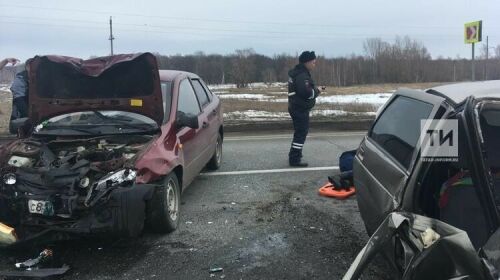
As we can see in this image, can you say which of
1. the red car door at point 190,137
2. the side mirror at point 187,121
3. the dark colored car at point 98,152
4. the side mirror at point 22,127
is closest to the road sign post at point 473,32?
the red car door at point 190,137

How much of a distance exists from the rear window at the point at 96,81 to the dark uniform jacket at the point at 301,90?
10.3 ft

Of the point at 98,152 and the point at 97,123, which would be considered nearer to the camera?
the point at 98,152

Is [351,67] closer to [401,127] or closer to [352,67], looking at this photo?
[352,67]

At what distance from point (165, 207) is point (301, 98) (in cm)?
379

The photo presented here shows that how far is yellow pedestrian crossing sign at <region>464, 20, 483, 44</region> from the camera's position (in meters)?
13.2

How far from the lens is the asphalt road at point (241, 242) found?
3.90m

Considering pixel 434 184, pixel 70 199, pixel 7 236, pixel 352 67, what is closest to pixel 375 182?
pixel 434 184

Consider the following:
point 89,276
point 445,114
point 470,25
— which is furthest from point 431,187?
point 470,25

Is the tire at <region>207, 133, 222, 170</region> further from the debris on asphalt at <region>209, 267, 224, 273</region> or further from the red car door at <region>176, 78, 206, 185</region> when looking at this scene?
the debris on asphalt at <region>209, 267, 224, 273</region>

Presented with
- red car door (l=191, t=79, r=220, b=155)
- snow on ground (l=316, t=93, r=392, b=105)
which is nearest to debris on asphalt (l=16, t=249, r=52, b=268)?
red car door (l=191, t=79, r=220, b=155)

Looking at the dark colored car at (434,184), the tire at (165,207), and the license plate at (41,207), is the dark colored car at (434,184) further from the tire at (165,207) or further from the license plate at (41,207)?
the license plate at (41,207)

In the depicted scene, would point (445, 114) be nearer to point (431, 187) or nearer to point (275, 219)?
point (431, 187)

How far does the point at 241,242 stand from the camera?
451cm

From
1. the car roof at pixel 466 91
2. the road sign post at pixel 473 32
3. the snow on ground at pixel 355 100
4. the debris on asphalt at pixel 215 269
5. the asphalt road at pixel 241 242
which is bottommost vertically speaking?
the debris on asphalt at pixel 215 269
